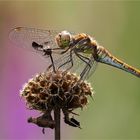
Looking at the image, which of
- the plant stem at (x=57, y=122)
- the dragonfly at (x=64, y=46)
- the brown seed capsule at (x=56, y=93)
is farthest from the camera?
the dragonfly at (x=64, y=46)

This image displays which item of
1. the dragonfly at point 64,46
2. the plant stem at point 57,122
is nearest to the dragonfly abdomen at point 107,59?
the dragonfly at point 64,46

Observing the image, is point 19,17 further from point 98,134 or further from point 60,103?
point 60,103

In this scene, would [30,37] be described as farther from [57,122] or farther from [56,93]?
[57,122]

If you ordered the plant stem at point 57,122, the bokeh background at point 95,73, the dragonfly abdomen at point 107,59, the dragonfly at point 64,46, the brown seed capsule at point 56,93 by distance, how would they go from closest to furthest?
the plant stem at point 57,122 < the brown seed capsule at point 56,93 < the dragonfly at point 64,46 < the dragonfly abdomen at point 107,59 < the bokeh background at point 95,73

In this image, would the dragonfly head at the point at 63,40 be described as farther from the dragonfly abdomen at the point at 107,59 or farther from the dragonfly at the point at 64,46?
the dragonfly abdomen at the point at 107,59

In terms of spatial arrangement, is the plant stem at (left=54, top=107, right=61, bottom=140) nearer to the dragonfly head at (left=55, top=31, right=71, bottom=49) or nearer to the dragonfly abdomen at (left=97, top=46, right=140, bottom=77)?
the dragonfly head at (left=55, top=31, right=71, bottom=49)

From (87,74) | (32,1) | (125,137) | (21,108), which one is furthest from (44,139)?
(32,1)

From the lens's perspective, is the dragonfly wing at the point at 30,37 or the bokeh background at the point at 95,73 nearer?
the dragonfly wing at the point at 30,37
